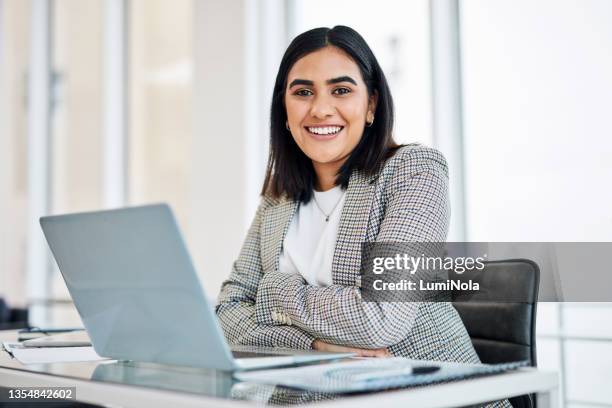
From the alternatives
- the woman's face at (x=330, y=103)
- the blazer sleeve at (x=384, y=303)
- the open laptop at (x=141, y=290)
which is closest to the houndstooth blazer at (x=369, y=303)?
the blazer sleeve at (x=384, y=303)

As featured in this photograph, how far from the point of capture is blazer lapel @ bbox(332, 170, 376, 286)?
61.1 inches

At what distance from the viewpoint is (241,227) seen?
3.98 meters

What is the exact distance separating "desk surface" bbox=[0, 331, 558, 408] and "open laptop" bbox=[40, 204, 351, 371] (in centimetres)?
4

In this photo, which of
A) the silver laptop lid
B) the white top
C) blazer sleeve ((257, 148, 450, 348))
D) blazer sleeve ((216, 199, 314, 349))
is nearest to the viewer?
the silver laptop lid

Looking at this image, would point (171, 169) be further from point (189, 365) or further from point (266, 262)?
point (189, 365)

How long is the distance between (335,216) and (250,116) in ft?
7.95

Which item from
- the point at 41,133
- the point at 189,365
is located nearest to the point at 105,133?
the point at 41,133

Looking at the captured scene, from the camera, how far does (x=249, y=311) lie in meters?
1.62

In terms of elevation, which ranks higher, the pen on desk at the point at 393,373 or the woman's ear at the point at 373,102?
the woman's ear at the point at 373,102

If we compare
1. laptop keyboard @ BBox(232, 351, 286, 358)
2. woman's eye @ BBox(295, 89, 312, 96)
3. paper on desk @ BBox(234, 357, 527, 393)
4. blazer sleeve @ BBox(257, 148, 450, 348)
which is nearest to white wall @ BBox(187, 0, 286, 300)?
woman's eye @ BBox(295, 89, 312, 96)

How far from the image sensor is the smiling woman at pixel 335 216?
4.58ft

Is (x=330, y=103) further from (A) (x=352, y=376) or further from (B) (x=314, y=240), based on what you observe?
(A) (x=352, y=376)

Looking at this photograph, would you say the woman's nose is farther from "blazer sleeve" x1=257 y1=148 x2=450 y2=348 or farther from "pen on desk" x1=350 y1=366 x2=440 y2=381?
"pen on desk" x1=350 y1=366 x2=440 y2=381

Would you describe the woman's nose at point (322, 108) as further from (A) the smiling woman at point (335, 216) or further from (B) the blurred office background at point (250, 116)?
(B) the blurred office background at point (250, 116)
